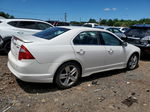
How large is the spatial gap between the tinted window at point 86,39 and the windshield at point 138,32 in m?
A: 3.69

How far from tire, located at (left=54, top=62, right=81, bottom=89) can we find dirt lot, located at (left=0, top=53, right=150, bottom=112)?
15 cm

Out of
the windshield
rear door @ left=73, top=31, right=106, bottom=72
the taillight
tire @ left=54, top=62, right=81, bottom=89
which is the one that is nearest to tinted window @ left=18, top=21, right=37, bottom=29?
rear door @ left=73, top=31, right=106, bottom=72

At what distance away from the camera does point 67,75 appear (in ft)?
13.9

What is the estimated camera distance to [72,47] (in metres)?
4.21

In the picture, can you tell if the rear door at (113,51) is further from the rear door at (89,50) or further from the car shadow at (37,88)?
the car shadow at (37,88)

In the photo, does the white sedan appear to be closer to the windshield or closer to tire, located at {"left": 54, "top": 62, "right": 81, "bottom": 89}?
tire, located at {"left": 54, "top": 62, "right": 81, "bottom": 89}

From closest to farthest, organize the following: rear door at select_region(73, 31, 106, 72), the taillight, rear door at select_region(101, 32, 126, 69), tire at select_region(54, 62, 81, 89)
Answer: the taillight < tire at select_region(54, 62, 81, 89) < rear door at select_region(73, 31, 106, 72) < rear door at select_region(101, 32, 126, 69)

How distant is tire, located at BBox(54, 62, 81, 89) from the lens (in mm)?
4069

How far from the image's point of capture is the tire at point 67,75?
4.07m

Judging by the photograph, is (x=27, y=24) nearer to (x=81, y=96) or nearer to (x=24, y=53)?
(x=24, y=53)

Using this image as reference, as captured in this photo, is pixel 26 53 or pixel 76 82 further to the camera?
pixel 76 82

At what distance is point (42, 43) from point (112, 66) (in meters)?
2.42

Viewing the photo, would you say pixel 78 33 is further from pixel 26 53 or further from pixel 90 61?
pixel 26 53

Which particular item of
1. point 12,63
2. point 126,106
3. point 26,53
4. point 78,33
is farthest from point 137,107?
point 12,63
